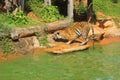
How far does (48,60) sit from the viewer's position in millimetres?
18375

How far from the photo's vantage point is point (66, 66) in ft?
56.9

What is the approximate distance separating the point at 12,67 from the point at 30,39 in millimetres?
3806

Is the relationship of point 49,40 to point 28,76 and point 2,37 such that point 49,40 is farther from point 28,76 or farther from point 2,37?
point 28,76

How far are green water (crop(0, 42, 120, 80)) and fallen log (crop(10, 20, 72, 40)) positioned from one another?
1413 millimetres

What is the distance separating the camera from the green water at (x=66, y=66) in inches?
614

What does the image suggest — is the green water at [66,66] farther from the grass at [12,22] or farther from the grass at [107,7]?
the grass at [107,7]

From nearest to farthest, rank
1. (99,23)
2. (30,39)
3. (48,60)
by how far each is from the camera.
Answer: (48,60)
(30,39)
(99,23)

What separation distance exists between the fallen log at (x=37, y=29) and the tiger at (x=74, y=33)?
1.06 feet

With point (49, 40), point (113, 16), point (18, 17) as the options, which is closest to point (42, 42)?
point (49, 40)

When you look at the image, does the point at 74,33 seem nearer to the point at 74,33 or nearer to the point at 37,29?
the point at 74,33

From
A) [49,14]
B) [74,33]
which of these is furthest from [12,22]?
[74,33]

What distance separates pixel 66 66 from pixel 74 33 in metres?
5.57

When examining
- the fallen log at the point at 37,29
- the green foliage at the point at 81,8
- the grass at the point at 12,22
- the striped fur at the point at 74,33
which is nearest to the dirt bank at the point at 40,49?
the striped fur at the point at 74,33

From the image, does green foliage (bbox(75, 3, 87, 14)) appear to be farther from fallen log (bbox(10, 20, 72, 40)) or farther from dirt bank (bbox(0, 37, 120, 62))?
dirt bank (bbox(0, 37, 120, 62))
